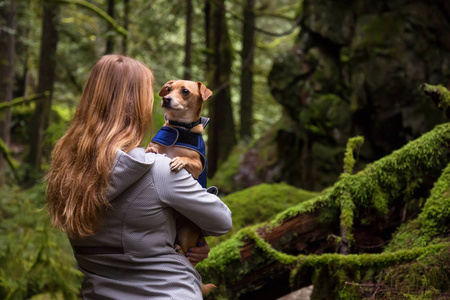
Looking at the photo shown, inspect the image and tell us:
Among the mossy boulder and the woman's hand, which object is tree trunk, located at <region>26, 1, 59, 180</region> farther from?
the woman's hand

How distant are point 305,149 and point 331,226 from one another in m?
6.83

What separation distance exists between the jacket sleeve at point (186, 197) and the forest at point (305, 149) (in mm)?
848

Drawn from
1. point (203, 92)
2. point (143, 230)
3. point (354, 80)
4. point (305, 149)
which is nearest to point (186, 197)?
point (143, 230)

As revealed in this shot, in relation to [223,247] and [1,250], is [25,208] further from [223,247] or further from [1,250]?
[223,247]

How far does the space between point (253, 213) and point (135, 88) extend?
4260 mm

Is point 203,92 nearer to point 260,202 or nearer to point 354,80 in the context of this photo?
point 260,202

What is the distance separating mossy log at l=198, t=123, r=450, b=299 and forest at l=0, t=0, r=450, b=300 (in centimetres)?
1

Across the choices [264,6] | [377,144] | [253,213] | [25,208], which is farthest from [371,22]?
[25,208]

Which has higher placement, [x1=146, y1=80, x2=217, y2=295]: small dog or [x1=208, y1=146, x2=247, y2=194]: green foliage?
[x1=146, y1=80, x2=217, y2=295]: small dog

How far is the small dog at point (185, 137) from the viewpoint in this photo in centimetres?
259

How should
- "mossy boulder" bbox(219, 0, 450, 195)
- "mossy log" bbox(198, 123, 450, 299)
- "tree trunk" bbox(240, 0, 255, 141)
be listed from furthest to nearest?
"tree trunk" bbox(240, 0, 255, 141) → "mossy boulder" bbox(219, 0, 450, 195) → "mossy log" bbox(198, 123, 450, 299)

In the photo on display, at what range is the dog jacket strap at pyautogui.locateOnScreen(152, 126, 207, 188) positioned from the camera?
2758 mm

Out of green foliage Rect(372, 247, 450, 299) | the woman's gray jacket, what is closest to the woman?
the woman's gray jacket

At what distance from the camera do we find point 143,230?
230cm
